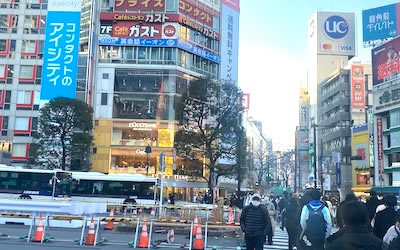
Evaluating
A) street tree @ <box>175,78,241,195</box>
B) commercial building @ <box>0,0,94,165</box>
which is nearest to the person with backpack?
street tree @ <box>175,78,241,195</box>

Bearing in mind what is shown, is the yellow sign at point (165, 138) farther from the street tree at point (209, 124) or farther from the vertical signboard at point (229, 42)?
the vertical signboard at point (229, 42)

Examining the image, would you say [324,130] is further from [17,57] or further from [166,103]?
[17,57]

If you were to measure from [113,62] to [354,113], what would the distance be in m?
34.8

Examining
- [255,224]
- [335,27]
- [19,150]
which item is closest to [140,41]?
[19,150]

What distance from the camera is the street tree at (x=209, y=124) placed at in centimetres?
3425

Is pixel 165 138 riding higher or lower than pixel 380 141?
lower

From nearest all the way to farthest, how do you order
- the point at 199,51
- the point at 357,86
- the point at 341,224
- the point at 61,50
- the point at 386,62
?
the point at 341,224 < the point at 386,62 < the point at 61,50 < the point at 199,51 < the point at 357,86

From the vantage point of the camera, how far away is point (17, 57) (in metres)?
47.8

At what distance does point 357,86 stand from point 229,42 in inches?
808

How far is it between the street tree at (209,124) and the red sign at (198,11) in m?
14.9

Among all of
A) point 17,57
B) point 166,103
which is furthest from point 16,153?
point 166,103

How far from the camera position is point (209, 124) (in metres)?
35.2

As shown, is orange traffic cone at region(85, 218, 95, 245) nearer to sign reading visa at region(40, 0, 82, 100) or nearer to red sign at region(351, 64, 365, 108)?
sign reading visa at region(40, 0, 82, 100)

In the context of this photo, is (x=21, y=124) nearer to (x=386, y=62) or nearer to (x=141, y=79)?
(x=141, y=79)
